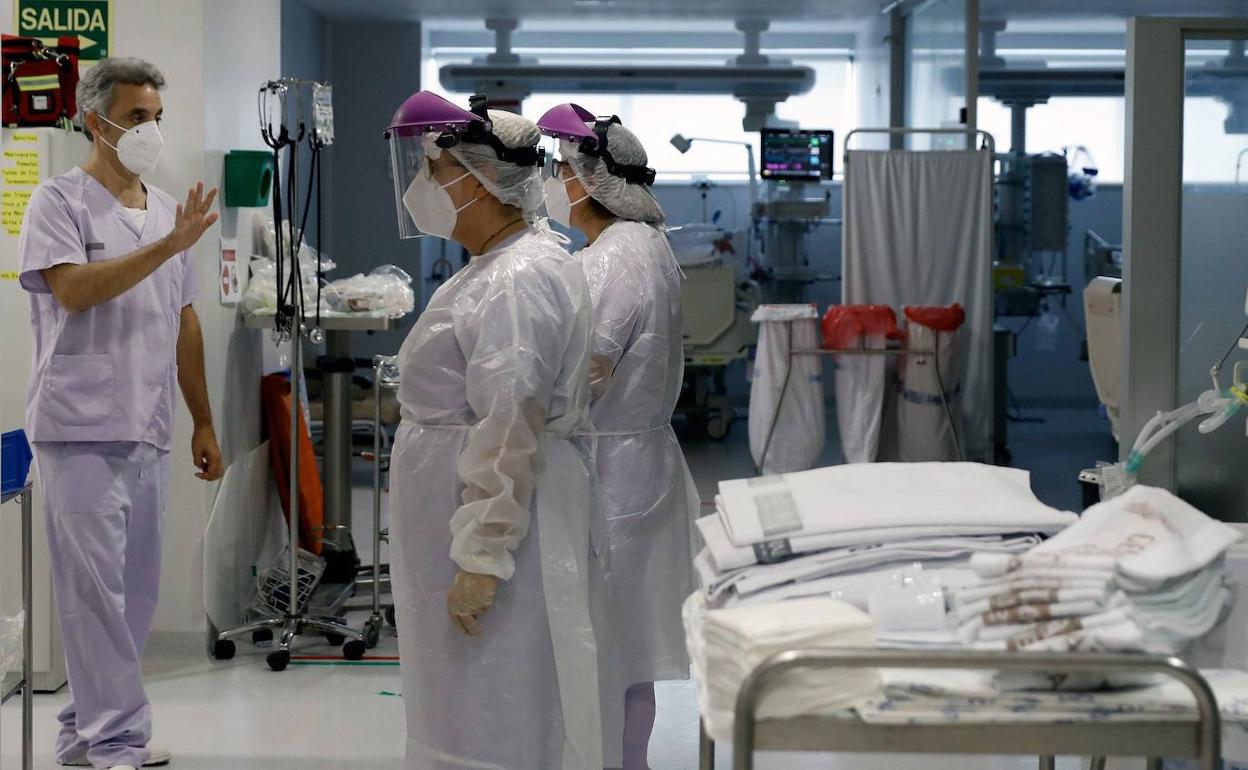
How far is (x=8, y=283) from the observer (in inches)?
150

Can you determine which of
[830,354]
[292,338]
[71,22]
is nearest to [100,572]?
[292,338]

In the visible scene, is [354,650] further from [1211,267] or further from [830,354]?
[830,354]

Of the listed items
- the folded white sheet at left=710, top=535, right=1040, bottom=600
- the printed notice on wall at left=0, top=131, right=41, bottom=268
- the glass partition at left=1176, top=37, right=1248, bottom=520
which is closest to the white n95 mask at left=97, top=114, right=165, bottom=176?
the printed notice on wall at left=0, top=131, right=41, bottom=268

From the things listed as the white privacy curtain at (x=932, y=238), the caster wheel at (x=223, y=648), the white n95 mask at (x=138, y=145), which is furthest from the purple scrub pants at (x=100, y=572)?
the white privacy curtain at (x=932, y=238)

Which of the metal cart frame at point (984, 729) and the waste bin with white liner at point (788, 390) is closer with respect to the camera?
the metal cart frame at point (984, 729)

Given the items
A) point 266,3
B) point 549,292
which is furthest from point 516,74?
point 549,292

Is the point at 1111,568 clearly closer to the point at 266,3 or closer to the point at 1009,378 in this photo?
the point at 266,3

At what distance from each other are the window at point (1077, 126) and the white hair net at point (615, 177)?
806 cm

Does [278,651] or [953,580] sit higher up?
[953,580]

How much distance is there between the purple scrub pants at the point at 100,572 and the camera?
3.12 meters

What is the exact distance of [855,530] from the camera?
5.01 ft

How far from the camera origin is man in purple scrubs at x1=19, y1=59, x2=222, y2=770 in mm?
3090

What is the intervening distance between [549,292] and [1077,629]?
1142 millimetres

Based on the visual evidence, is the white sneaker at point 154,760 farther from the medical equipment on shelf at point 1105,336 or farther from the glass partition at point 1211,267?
the medical equipment on shelf at point 1105,336
